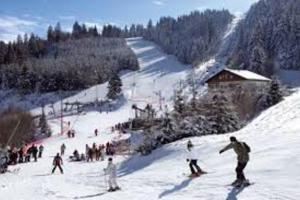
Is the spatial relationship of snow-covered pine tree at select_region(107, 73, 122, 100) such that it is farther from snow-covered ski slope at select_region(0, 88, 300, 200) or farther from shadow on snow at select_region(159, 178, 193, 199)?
shadow on snow at select_region(159, 178, 193, 199)

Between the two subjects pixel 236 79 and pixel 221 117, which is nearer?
pixel 221 117

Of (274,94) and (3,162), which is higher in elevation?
(274,94)

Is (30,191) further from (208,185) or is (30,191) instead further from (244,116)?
(244,116)

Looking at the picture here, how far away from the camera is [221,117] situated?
35219 millimetres

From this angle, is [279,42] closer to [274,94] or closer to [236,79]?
[236,79]

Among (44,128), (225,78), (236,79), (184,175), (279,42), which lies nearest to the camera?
(184,175)

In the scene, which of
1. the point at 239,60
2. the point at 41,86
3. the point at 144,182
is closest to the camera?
the point at 144,182

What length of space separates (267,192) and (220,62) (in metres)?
168

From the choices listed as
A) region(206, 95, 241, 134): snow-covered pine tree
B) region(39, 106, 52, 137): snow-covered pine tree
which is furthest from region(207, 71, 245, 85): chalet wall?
region(206, 95, 241, 134): snow-covered pine tree

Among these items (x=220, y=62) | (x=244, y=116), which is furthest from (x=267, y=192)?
(x=220, y=62)

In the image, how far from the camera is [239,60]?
5719 inches

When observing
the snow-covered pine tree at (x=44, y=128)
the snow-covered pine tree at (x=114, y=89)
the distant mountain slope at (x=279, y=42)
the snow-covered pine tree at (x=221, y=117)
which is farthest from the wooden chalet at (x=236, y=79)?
the snow-covered pine tree at (x=114, y=89)

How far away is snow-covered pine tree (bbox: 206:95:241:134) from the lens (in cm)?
3481

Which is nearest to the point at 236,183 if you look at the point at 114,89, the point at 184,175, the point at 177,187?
the point at 177,187
